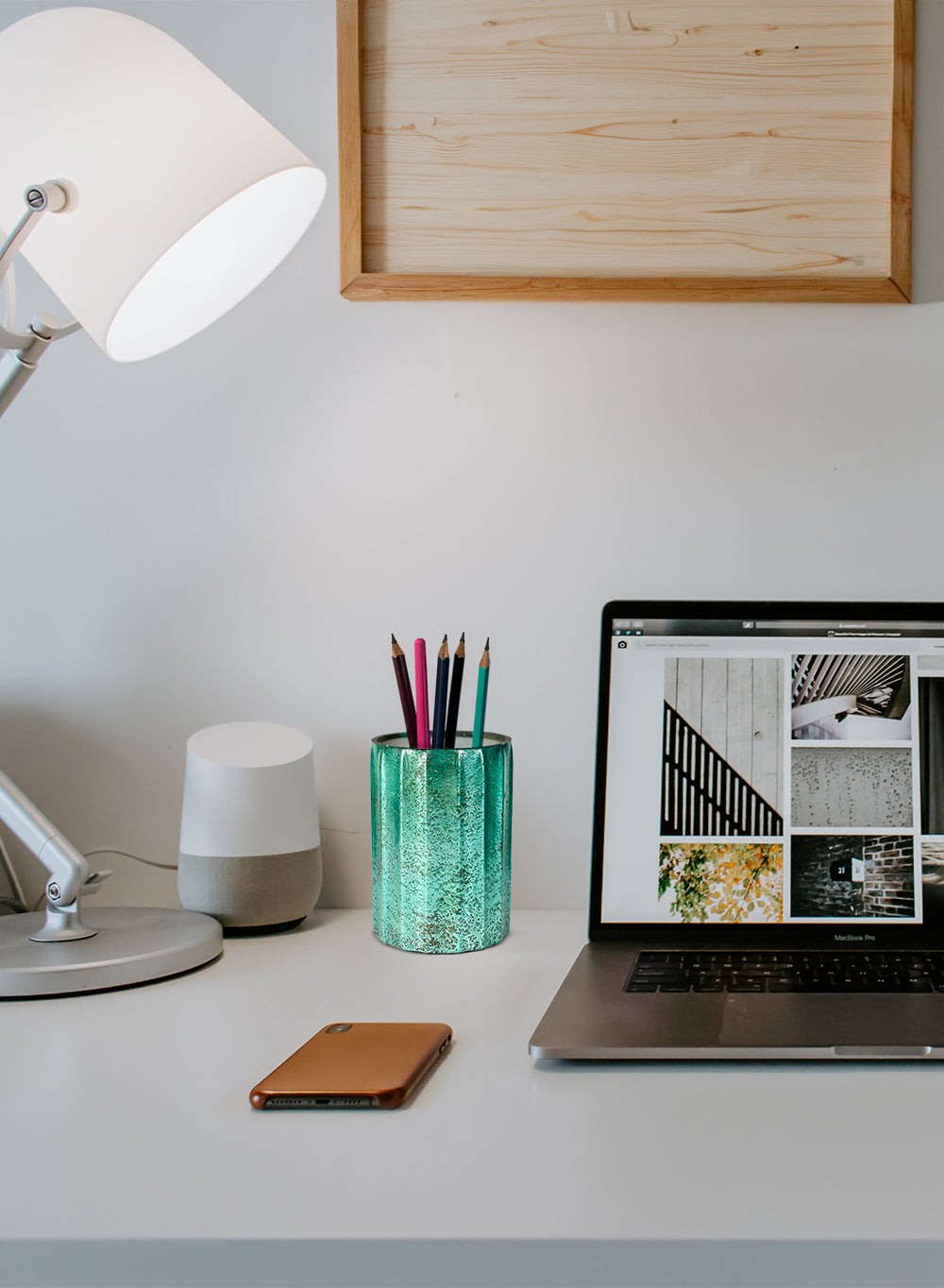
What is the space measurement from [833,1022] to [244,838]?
48 centimetres

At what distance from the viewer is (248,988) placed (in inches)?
28.9

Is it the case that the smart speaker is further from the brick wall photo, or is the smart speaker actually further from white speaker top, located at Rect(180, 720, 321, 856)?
the brick wall photo

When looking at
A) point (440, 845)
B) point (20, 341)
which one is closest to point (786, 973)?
point (440, 845)

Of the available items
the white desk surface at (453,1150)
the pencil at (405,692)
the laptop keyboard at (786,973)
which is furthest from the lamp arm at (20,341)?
the laptop keyboard at (786,973)

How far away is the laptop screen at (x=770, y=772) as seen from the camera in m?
0.81

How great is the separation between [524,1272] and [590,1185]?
0.17ft

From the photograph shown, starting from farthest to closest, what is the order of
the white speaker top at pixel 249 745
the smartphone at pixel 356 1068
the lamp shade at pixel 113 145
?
the white speaker top at pixel 249 745
the lamp shade at pixel 113 145
the smartphone at pixel 356 1068

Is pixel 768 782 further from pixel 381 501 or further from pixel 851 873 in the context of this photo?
pixel 381 501

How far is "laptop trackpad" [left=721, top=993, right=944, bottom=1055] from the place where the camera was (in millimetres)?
584

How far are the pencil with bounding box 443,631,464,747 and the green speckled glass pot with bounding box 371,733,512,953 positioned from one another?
19mm

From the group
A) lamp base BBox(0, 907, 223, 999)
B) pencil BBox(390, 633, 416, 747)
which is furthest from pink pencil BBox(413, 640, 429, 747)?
lamp base BBox(0, 907, 223, 999)

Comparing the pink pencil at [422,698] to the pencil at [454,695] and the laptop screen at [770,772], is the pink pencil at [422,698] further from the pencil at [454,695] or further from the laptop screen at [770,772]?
the laptop screen at [770,772]

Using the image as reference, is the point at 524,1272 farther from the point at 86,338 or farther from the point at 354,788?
the point at 86,338

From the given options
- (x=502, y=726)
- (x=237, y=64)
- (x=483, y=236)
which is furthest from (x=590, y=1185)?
(x=237, y=64)
